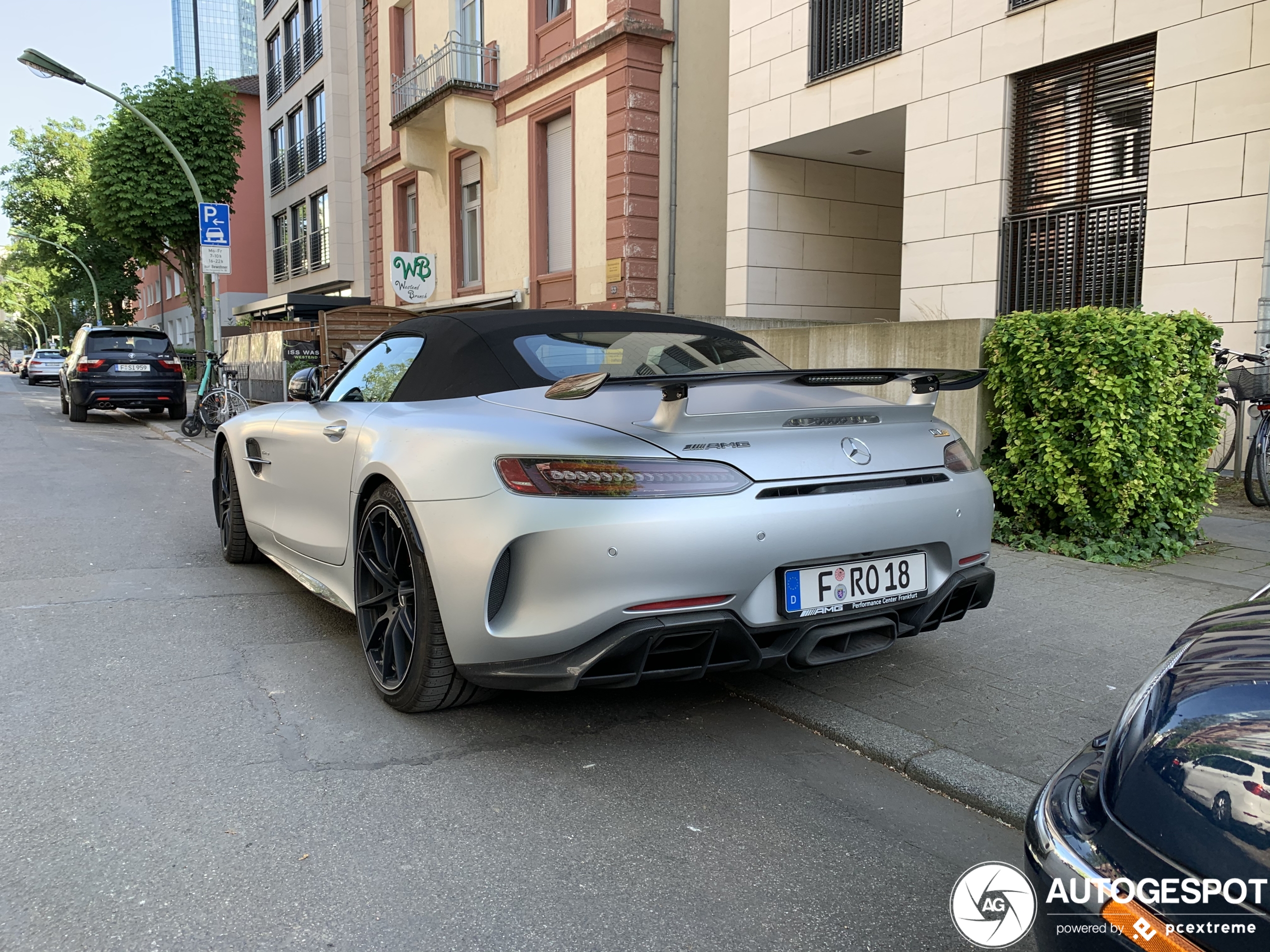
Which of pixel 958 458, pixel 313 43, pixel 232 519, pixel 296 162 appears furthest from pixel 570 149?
pixel 296 162

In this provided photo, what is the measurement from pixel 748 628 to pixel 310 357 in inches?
435

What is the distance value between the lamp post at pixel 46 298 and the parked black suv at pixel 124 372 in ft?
196

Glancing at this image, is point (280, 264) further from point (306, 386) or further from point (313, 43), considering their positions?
point (306, 386)

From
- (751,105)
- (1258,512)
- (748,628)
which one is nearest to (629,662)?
(748,628)

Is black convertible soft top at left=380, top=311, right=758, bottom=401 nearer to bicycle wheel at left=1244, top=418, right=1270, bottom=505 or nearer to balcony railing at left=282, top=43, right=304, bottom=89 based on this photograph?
bicycle wheel at left=1244, top=418, right=1270, bottom=505

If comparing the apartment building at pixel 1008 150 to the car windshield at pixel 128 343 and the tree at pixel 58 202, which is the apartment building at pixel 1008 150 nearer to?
the car windshield at pixel 128 343

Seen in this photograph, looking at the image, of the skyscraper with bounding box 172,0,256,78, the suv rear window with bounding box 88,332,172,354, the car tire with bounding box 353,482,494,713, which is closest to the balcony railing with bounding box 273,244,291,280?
the suv rear window with bounding box 88,332,172,354

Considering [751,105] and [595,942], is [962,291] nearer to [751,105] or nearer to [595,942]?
[751,105]

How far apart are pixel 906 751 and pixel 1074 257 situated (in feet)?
26.4

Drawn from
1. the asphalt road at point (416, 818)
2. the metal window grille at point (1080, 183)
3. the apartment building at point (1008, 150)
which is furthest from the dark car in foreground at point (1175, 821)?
the metal window grille at point (1080, 183)

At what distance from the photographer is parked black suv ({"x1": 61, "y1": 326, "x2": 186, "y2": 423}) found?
16438 mm

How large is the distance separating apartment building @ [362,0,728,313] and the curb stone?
379 inches

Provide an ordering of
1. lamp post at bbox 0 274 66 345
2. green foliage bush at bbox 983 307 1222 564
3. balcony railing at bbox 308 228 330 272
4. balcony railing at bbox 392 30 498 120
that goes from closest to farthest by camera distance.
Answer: green foliage bush at bbox 983 307 1222 564, balcony railing at bbox 392 30 498 120, balcony railing at bbox 308 228 330 272, lamp post at bbox 0 274 66 345

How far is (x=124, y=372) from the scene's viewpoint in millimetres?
16531
